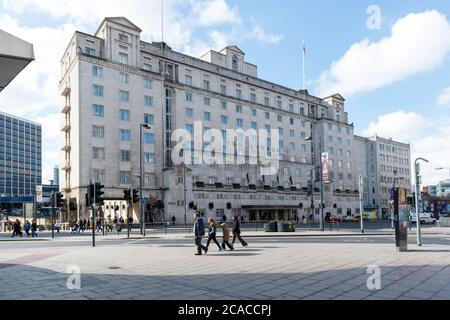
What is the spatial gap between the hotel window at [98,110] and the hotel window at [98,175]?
26.0 ft

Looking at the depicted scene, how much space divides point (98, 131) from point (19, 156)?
125 metres

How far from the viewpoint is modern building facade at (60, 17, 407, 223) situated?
165 ft

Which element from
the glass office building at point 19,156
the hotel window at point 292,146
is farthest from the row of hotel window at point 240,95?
the glass office building at point 19,156

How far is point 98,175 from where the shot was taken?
4972 cm

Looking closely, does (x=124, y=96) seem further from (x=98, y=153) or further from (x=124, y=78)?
(x=98, y=153)

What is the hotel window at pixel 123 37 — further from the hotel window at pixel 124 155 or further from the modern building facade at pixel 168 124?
the hotel window at pixel 124 155

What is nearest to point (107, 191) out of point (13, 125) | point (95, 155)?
point (95, 155)

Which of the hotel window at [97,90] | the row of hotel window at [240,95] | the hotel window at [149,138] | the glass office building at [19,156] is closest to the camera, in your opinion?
the hotel window at [97,90]

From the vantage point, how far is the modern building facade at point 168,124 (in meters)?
50.4

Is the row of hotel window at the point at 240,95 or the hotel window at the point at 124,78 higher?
the row of hotel window at the point at 240,95

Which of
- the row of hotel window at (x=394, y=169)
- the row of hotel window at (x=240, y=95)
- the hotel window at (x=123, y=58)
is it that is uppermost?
the hotel window at (x=123, y=58)

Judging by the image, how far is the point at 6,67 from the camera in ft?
26.0
